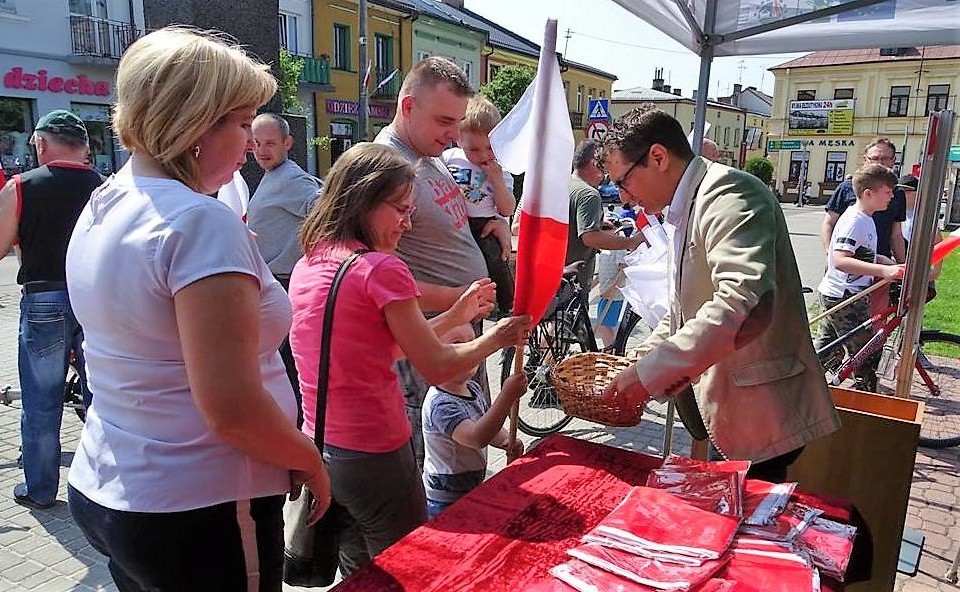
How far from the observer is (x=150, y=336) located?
4.38 ft

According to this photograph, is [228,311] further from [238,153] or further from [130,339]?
[238,153]

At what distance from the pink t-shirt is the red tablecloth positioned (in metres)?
0.35

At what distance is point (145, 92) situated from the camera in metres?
1.37

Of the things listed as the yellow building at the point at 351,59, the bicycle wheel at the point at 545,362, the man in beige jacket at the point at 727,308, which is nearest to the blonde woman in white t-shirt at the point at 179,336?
the man in beige jacket at the point at 727,308

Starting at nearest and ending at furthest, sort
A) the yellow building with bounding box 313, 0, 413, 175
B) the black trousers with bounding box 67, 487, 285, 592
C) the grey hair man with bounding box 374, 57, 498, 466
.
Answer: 1. the black trousers with bounding box 67, 487, 285, 592
2. the grey hair man with bounding box 374, 57, 498, 466
3. the yellow building with bounding box 313, 0, 413, 175

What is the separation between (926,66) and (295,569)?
5681cm

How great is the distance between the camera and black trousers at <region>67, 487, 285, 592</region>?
4.61 feet

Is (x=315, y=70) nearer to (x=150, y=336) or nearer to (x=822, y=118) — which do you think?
(x=150, y=336)

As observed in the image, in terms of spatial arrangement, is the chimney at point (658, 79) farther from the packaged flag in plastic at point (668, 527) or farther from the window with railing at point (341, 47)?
the packaged flag in plastic at point (668, 527)

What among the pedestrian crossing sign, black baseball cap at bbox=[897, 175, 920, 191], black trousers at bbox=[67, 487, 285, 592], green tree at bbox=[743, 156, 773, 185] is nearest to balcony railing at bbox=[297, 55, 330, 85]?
the pedestrian crossing sign

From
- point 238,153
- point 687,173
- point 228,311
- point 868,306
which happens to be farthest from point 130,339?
point 868,306

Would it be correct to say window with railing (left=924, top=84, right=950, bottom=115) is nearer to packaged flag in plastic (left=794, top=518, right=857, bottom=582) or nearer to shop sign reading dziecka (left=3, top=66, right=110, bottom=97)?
shop sign reading dziecka (left=3, top=66, right=110, bottom=97)

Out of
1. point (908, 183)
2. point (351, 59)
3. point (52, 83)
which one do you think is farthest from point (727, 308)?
point (351, 59)

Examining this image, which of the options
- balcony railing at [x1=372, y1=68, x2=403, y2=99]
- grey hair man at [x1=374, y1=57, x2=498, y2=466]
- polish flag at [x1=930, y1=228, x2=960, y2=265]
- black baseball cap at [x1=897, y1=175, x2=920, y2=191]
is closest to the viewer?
grey hair man at [x1=374, y1=57, x2=498, y2=466]
